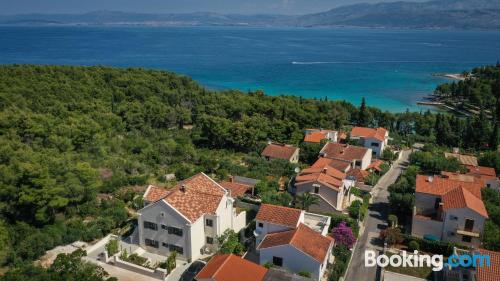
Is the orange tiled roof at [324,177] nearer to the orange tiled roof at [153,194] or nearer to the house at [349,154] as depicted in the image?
the house at [349,154]

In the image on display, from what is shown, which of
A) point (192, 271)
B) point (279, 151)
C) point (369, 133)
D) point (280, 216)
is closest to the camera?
point (192, 271)

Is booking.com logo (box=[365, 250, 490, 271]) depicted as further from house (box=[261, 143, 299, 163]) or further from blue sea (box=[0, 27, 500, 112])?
blue sea (box=[0, 27, 500, 112])

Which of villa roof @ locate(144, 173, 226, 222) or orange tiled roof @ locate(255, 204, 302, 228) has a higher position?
villa roof @ locate(144, 173, 226, 222)

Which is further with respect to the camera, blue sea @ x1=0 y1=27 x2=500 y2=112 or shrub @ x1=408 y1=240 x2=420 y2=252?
blue sea @ x1=0 y1=27 x2=500 y2=112

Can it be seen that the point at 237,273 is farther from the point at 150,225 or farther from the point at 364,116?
the point at 364,116

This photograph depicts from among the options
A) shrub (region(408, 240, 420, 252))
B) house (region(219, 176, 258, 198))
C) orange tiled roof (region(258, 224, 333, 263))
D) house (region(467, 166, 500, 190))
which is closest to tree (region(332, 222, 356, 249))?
orange tiled roof (region(258, 224, 333, 263))

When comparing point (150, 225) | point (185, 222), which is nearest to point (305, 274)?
point (185, 222)

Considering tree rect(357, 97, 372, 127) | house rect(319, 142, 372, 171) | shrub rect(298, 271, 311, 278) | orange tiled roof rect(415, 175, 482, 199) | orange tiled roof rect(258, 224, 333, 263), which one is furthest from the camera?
tree rect(357, 97, 372, 127)

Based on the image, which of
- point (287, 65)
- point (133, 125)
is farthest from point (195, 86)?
point (287, 65)
